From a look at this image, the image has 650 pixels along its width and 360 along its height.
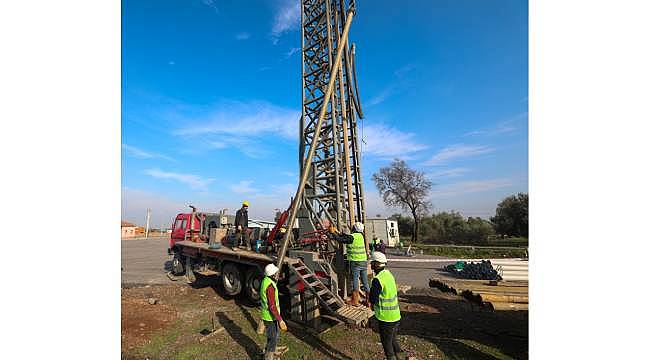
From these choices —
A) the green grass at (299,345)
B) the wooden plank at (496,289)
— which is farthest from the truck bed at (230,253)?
the wooden plank at (496,289)

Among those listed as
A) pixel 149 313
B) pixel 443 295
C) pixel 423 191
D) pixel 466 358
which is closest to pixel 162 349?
pixel 149 313

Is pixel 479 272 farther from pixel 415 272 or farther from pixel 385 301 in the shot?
pixel 385 301

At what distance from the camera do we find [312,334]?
6086 millimetres

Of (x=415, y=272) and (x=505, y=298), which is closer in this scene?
(x=505, y=298)

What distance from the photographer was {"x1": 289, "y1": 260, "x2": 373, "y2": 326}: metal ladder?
17.9 ft

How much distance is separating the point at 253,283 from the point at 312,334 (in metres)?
2.62

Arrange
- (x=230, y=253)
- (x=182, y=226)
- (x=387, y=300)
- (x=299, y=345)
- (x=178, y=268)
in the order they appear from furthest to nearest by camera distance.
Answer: (x=182, y=226) → (x=178, y=268) → (x=230, y=253) → (x=299, y=345) → (x=387, y=300)

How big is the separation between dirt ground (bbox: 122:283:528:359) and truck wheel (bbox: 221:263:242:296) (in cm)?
34

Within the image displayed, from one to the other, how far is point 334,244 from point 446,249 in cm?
1910

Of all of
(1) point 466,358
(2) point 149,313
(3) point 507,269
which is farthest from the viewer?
(3) point 507,269

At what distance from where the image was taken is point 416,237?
3312cm

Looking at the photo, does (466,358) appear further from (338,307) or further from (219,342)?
(219,342)

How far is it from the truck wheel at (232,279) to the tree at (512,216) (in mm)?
31321

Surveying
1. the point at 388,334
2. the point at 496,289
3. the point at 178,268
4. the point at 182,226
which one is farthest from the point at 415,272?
the point at 182,226
